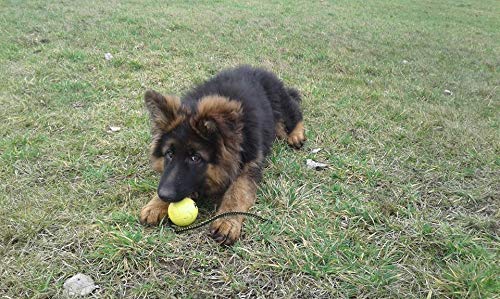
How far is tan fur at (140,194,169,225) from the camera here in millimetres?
3121

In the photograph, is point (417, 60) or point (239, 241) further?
point (417, 60)

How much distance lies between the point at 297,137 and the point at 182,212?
202 cm

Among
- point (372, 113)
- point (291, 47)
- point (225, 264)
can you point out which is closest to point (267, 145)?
point (225, 264)

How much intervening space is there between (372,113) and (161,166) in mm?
3397

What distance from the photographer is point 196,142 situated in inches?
120

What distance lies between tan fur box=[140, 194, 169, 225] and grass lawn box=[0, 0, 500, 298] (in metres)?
0.10

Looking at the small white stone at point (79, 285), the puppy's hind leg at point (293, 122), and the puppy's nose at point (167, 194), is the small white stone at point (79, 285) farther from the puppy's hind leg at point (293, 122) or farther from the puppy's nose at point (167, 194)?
the puppy's hind leg at point (293, 122)

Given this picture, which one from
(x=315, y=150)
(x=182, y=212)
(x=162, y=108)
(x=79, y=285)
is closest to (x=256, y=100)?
(x=315, y=150)

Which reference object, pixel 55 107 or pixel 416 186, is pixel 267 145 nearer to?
pixel 416 186

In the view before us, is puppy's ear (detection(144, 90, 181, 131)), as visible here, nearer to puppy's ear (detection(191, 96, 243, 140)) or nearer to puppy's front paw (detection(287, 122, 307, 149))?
puppy's ear (detection(191, 96, 243, 140))

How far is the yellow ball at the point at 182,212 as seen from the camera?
305 centimetres

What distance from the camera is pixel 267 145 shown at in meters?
4.02

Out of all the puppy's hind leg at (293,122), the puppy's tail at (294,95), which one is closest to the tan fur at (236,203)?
the puppy's hind leg at (293,122)

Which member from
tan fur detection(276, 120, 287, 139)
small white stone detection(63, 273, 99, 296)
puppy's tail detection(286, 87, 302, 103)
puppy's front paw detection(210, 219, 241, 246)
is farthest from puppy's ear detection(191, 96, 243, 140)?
puppy's tail detection(286, 87, 302, 103)
